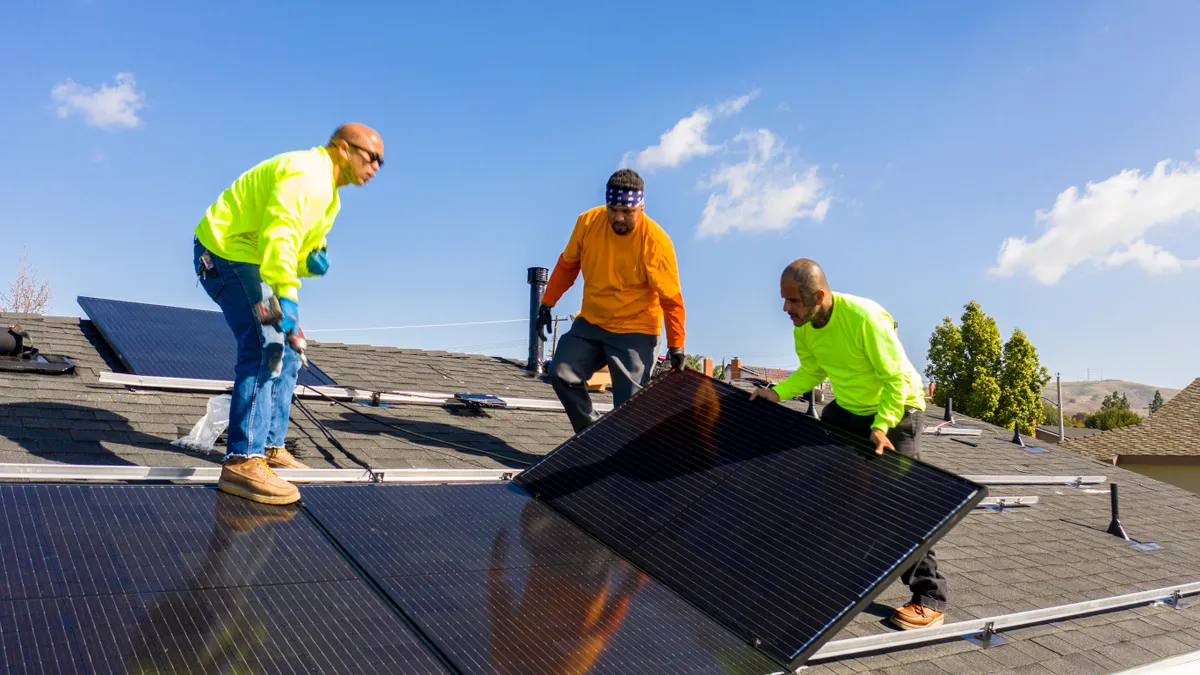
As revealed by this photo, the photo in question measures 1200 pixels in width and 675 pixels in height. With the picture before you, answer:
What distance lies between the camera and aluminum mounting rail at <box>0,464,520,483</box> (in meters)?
3.61

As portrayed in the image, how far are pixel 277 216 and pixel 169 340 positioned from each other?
3970 millimetres

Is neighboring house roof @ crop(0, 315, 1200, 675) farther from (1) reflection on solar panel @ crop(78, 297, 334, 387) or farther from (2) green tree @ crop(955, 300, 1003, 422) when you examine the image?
(2) green tree @ crop(955, 300, 1003, 422)

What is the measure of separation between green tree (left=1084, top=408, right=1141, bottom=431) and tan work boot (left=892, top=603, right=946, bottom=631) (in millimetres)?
75593

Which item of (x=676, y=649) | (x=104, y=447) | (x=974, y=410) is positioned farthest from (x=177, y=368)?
(x=974, y=410)

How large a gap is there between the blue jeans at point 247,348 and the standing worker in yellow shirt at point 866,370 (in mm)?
2250

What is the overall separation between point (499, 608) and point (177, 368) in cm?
426

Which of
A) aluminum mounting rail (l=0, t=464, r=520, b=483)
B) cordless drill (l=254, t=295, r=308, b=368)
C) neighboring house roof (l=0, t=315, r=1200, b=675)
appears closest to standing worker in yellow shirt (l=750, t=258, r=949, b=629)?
neighboring house roof (l=0, t=315, r=1200, b=675)

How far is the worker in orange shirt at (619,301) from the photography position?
5465mm

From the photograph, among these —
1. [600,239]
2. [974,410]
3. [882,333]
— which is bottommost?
[974,410]

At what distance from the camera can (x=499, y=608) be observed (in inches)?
108

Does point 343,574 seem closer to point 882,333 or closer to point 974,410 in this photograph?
point 882,333

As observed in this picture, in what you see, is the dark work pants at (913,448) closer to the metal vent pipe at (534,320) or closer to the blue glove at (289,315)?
the blue glove at (289,315)

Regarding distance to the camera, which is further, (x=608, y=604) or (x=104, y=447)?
(x=104, y=447)

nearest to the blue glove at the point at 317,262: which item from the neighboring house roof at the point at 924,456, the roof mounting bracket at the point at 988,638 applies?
the neighboring house roof at the point at 924,456
